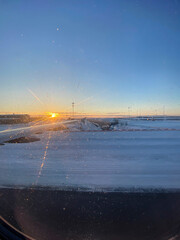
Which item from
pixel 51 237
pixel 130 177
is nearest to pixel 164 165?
pixel 130 177

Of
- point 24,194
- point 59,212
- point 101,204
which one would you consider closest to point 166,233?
point 101,204

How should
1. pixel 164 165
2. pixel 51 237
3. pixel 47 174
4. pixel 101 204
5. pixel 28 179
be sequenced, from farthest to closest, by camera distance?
pixel 164 165 → pixel 47 174 → pixel 28 179 → pixel 101 204 → pixel 51 237

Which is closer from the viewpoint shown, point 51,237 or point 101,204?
point 51,237

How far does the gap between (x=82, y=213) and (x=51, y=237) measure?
0.84 meters

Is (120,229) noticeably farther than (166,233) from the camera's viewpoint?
Yes

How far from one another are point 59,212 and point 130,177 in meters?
2.69

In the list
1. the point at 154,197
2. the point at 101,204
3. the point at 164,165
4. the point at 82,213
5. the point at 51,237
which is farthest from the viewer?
the point at 164,165

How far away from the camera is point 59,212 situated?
3.64m

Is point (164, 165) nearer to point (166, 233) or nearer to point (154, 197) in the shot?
point (154, 197)

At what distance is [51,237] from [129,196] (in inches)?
77.9

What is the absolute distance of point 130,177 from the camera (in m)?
5.80

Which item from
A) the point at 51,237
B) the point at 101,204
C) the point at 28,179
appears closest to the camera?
the point at 51,237

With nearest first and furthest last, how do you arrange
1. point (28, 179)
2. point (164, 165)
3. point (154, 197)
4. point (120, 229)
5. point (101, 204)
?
point (120, 229) < point (101, 204) < point (154, 197) < point (28, 179) < point (164, 165)

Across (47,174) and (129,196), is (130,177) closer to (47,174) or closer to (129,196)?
(129,196)
